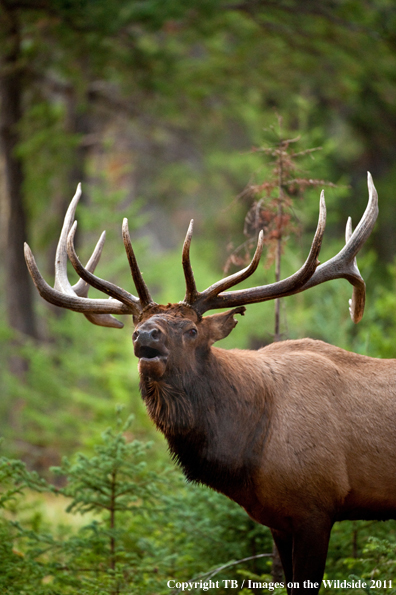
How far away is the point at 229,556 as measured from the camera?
18.7ft

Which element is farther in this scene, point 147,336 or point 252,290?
point 252,290

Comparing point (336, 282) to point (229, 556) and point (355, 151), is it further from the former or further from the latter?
point (355, 151)

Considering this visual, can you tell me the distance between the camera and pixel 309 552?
4.05 meters

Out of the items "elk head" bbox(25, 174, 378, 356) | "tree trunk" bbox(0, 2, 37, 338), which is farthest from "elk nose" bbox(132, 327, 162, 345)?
"tree trunk" bbox(0, 2, 37, 338)

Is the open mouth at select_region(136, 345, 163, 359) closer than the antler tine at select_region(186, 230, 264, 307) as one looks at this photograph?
Yes

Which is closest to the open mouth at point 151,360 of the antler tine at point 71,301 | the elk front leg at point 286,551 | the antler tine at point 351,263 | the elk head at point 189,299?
the elk head at point 189,299

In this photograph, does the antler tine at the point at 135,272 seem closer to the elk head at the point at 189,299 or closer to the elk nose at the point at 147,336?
the elk head at the point at 189,299

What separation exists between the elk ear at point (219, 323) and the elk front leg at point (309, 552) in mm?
1304

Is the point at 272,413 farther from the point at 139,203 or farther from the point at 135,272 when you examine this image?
the point at 139,203

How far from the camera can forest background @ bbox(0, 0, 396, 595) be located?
5.71 m

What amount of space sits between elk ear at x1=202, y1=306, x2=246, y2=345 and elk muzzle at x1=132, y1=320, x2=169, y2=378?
0.46 metres

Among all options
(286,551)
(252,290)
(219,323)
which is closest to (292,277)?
(252,290)

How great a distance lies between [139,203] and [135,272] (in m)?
7.42

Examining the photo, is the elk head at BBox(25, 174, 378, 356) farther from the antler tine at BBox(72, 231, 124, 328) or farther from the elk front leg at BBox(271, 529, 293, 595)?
the elk front leg at BBox(271, 529, 293, 595)
